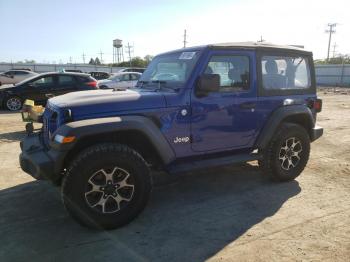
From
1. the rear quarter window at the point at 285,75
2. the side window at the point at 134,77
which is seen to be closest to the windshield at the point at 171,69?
the rear quarter window at the point at 285,75

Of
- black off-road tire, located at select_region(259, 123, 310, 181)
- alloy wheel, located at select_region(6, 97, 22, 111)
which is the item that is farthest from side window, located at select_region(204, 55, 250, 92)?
alloy wheel, located at select_region(6, 97, 22, 111)

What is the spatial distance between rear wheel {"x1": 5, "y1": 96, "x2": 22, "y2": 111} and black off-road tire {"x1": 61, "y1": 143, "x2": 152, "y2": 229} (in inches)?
420

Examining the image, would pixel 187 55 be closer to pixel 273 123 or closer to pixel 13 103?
pixel 273 123

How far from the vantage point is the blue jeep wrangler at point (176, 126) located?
3.62m

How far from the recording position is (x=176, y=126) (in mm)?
4125

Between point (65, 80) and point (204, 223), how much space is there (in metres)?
9.92

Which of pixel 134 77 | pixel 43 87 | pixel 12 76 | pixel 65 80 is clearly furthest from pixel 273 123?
pixel 12 76

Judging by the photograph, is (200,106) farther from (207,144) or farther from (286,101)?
(286,101)

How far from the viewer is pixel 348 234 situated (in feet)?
11.9

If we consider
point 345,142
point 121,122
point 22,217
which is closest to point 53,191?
point 22,217

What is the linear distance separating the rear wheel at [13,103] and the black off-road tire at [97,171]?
1068 centimetres

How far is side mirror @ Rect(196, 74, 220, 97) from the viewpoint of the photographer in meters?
4.05

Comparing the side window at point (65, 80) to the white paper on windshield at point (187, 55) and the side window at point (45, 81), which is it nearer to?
the side window at point (45, 81)

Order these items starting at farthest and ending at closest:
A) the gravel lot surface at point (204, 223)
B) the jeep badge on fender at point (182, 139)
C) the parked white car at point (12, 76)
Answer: the parked white car at point (12, 76) → the jeep badge on fender at point (182, 139) → the gravel lot surface at point (204, 223)
